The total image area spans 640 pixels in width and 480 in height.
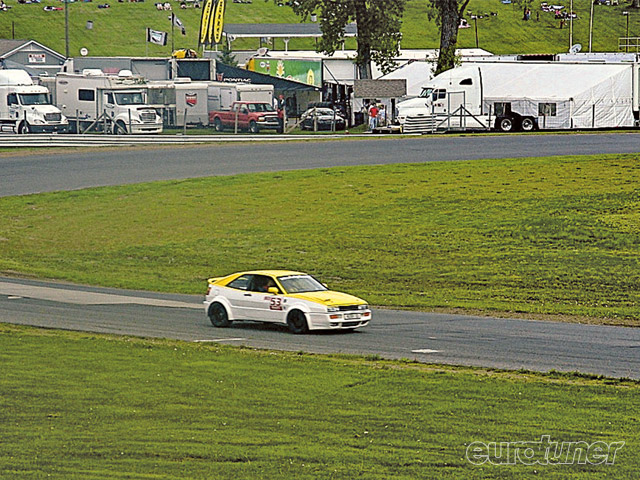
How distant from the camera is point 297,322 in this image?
21.2m

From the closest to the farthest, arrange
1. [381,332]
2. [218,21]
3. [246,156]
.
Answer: [381,332] < [246,156] < [218,21]

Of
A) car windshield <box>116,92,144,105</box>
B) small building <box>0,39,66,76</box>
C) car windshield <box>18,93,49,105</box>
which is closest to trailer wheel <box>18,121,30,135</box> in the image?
car windshield <box>18,93,49,105</box>

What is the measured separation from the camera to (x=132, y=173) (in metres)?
48.2

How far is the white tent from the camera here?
218 ft

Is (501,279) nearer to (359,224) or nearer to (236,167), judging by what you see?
(359,224)

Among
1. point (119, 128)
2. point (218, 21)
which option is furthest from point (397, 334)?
point (218, 21)

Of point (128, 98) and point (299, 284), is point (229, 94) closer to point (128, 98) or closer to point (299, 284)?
point (128, 98)

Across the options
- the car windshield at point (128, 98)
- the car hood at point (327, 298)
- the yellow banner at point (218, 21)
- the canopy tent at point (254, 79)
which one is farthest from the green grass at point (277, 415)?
the yellow banner at point (218, 21)

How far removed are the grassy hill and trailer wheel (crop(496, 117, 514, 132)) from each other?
215 feet

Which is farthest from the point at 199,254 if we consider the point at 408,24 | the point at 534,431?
the point at 408,24

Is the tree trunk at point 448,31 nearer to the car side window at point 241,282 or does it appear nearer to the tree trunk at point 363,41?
the tree trunk at point 363,41

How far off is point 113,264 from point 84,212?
28.5ft

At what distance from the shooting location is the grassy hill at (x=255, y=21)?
130m

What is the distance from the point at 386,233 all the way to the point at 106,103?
36.9 meters
